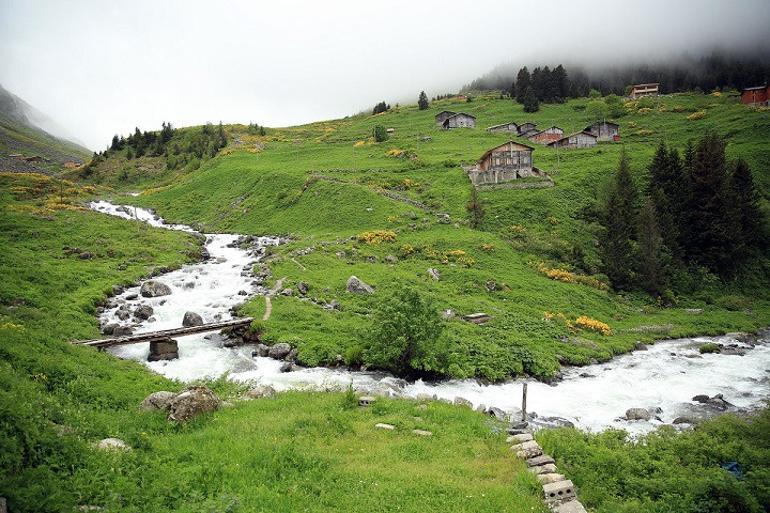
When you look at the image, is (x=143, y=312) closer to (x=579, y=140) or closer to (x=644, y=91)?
(x=579, y=140)

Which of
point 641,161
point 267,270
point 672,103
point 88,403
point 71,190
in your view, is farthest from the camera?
point 672,103

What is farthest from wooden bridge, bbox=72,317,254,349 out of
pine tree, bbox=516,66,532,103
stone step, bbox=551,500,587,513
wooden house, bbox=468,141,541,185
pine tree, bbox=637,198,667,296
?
pine tree, bbox=516,66,532,103

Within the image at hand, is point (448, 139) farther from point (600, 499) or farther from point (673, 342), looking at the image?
point (600, 499)

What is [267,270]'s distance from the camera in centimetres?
4219

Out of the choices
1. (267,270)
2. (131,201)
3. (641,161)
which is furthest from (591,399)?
(131,201)

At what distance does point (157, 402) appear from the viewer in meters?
16.1

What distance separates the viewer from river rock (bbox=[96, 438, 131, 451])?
11.8 m

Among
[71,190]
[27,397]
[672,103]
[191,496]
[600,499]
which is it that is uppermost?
[672,103]

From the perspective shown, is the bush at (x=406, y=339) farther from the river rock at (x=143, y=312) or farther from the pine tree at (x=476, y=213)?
the pine tree at (x=476, y=213)

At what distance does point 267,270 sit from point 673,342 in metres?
34.3

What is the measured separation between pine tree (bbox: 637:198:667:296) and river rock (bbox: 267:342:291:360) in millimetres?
34828

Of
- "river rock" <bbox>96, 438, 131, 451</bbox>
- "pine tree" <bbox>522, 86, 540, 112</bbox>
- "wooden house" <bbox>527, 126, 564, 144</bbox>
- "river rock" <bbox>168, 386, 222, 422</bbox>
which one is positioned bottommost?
"river rock" <bbox>168, 386, 222, 422</bbox>

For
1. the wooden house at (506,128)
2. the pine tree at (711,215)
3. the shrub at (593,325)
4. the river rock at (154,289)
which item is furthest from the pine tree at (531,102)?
the river rock at (154,289)

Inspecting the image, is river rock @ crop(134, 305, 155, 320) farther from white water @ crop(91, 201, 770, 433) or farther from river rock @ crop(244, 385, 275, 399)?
river rock @ crop(244, 385, 275, 399)
